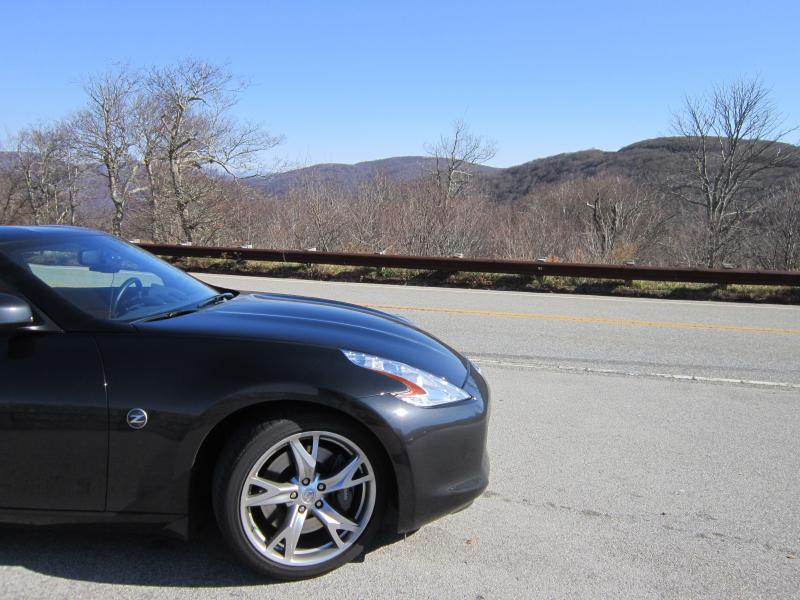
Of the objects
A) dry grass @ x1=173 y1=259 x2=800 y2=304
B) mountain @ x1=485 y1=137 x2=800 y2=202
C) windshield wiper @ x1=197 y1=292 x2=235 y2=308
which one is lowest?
dry grass @ x1=173 y1=259 x2=800 y2=304

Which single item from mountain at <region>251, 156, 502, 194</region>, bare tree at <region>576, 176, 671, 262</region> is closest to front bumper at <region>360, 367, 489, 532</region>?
mountain at <region>251, 156, 502, 194</region>

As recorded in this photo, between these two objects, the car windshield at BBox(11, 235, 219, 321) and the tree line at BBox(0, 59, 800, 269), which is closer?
the car windshield at BBox(11, 235, 219, 321)

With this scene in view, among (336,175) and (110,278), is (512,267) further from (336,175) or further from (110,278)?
(336,175)

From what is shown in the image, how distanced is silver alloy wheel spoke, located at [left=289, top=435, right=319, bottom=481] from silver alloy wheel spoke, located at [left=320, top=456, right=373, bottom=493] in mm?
73

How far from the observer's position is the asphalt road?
8.41 ft

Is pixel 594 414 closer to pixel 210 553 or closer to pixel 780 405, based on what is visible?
pixel 780 405

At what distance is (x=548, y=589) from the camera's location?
2.56 m

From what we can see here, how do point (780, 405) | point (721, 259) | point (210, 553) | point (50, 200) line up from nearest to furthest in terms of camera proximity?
point (210, 553) → point (780, 405) → point (721, 259) → point (50, 200)

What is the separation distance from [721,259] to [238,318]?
3484 centimetres

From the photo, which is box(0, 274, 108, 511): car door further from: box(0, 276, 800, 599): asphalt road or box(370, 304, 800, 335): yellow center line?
box(370, 304, 800, 335): yellow center line

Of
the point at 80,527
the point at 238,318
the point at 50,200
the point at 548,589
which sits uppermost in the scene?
the point at 50,200

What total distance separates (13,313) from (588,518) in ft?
9.39

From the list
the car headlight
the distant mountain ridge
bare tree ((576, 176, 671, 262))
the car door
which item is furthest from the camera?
bare tree ((576, 176, 671, 262))

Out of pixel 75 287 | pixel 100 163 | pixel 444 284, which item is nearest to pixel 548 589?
pixel 75 287
